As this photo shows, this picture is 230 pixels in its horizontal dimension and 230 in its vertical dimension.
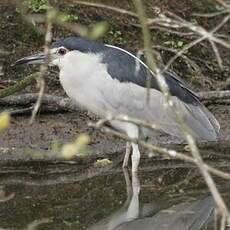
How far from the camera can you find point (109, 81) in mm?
5465

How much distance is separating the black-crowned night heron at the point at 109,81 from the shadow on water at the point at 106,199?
1.00 feet

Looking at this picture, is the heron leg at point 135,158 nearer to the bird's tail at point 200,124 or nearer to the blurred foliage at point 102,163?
the blurred foliage at point 102,163

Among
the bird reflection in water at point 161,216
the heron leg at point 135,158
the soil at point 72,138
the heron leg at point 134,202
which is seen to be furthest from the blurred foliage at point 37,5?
the bird reflection in water at point 161,216

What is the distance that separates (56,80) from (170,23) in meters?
4.43

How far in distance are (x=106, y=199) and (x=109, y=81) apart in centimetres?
97

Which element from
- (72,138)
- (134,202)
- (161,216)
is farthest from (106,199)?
(72,138)

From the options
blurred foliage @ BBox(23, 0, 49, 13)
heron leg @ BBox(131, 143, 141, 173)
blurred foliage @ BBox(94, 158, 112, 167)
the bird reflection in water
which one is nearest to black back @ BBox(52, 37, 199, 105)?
heron leg @ BBox(131, 143, 141, 173)

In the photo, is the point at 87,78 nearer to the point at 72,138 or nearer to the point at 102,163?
the point at 102,163

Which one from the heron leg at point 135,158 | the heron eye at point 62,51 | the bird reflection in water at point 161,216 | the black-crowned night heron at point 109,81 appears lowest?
the bird reflection in water at point 161,216

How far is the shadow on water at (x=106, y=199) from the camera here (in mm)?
4449

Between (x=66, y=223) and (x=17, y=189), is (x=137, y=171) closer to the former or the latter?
(x=17, y=189)

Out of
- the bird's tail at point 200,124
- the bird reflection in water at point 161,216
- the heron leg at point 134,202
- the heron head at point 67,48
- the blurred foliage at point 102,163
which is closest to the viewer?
the bird reflection in water at point 161,216

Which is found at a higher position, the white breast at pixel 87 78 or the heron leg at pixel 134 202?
the white breast at pixel 87 78

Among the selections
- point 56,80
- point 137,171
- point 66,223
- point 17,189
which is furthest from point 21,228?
point 56,80
